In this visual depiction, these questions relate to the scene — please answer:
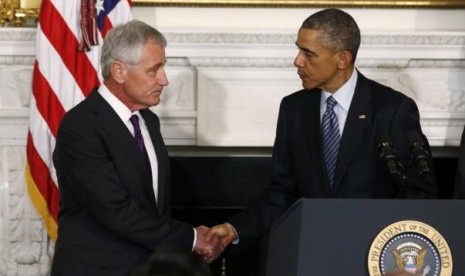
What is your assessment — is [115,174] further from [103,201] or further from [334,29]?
[334,29]

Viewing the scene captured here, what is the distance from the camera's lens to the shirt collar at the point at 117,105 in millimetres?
3707

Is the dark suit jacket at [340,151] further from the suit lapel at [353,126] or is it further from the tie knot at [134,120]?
the tie knot at [134,120]

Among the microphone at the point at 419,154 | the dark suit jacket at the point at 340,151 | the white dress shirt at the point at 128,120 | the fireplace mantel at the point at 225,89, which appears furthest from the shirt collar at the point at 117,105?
the fireplace mantel at the point at 225,89

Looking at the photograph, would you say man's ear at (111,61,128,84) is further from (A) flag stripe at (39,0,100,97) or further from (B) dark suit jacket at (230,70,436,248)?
(A) flag stripe at (39,0,100,97)

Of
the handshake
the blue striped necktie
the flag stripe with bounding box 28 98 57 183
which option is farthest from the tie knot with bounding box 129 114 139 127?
the flag stripe with bounding box 28 98 57 183

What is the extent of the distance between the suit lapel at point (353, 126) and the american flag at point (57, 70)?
1554mm

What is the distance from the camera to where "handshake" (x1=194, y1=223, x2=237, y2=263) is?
150 inches

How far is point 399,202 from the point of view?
2.83 m

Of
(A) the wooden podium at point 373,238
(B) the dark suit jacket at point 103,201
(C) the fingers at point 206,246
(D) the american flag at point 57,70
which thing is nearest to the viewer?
(A) the wooden podium at point 373,238

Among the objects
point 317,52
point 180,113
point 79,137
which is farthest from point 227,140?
point 79,137

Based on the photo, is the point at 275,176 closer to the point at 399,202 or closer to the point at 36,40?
the point at 399,202

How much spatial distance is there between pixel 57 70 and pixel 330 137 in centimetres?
162

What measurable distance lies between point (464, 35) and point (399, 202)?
270cm

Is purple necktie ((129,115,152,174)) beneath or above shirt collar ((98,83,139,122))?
beneath
